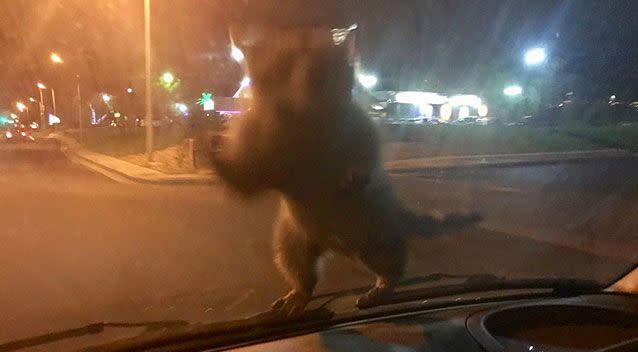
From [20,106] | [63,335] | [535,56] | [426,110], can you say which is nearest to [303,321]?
[63,335]

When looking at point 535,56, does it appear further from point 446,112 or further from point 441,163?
point 441,163

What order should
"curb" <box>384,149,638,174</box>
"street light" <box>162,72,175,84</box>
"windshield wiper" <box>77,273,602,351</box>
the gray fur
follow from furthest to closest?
"street light" <box>162,72,175,84</box> → "curb" <box>384,149,638,174</box> → the gray fur → "windshield wiper" <box>77,273,602,351</box>

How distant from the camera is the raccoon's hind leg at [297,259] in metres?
5.02

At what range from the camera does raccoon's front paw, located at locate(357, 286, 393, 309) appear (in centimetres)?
454

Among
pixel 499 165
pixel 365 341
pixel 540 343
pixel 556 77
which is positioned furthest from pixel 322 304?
pixel 556 77

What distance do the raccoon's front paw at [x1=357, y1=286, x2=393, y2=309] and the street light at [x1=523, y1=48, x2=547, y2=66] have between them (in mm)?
40651

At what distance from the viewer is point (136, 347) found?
3.57 meters

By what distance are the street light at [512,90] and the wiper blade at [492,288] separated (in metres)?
47.3

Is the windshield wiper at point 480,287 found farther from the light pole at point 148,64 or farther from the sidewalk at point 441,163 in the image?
the light pole at point 148,64

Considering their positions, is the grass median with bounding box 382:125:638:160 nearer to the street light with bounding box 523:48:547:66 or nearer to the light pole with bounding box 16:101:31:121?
the street light with bounding box 523:48:547:66

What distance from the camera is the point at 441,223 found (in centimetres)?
534

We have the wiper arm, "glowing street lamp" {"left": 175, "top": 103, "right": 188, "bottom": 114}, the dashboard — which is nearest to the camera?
the dashboard

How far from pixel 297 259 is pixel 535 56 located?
40.8 m

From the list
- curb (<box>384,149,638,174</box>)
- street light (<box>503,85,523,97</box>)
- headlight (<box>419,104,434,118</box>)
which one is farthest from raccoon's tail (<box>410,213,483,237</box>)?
street light (<box>503,85,523,97</box>)
